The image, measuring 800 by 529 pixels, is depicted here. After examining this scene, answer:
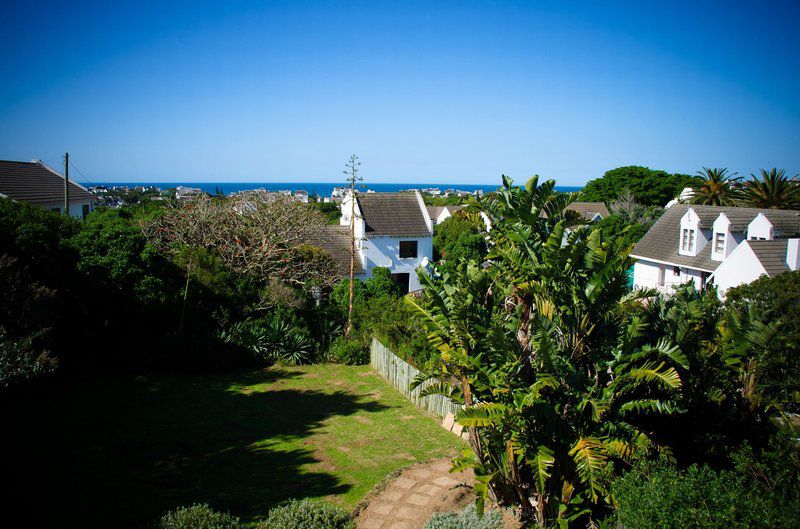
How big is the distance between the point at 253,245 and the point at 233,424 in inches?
464

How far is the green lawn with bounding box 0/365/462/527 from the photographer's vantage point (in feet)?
32.9

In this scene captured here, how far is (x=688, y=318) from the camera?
835cm

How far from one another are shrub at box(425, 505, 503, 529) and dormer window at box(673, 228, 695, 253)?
27.4 meters

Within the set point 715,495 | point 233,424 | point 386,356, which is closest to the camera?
point 715,495

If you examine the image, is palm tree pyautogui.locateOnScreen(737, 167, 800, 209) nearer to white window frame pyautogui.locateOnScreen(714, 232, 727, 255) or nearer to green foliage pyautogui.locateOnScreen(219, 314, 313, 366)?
white window frame pyautogui.locateOnScreen(714, 232, 727, 255)

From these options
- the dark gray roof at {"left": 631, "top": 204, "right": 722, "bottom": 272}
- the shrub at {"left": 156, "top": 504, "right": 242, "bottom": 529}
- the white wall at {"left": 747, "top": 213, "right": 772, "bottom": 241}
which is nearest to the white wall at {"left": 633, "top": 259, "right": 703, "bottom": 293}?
the dark gray roof at {"left": 631, "top": 204, "right": 722, "bottom": 272}

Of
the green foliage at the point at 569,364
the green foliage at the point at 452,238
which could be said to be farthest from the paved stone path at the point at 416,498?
the green foliage at the point at 452,238

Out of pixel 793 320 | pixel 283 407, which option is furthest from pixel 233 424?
pixel 793 320

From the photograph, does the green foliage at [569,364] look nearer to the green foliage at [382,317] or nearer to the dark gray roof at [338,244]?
the green foliage at [382,317]

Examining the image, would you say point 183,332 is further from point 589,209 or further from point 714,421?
point 589,209

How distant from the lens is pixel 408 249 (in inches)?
1420

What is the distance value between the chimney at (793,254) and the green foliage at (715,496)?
20866 millimetres

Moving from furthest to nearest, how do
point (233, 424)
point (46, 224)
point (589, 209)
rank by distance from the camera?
1. point (589, 209)
2. point (46, 224)
3. point (233, 424)

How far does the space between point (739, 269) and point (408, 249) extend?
63.8 ft
